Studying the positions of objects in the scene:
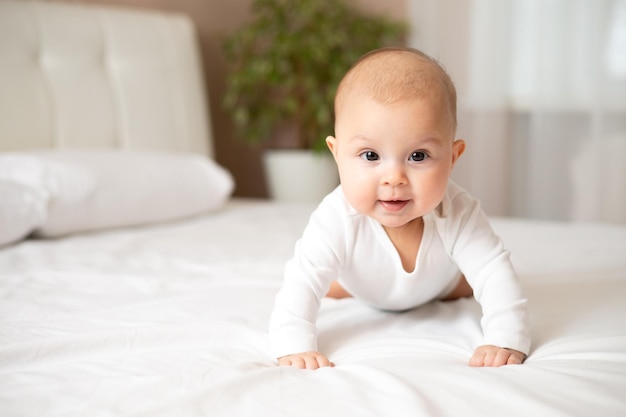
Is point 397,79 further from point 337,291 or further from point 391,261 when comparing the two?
point 337,291

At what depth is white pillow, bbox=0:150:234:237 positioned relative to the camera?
170cm

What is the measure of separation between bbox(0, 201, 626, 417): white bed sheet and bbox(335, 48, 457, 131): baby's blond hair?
0.36 metres

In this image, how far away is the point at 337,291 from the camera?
1.18 metres

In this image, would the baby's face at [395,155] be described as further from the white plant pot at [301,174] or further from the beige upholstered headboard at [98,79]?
the white plant pot at [301,174]

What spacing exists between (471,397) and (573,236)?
1.23 m

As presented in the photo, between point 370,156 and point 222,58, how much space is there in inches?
101

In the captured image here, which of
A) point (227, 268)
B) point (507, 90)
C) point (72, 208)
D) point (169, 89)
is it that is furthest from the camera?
point (507, 90)

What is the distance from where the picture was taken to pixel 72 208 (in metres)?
1.71

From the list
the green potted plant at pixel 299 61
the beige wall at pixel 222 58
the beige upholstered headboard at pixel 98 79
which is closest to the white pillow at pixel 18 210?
the beige upholstered headboard at pixel 98 79

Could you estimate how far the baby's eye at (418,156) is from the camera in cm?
85

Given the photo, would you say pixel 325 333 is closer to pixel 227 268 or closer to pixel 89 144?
pixel 227 268

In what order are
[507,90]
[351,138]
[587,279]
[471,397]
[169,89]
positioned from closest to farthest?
[471,397]
[351,138]
[587,279]
[169,89]
[507,90]

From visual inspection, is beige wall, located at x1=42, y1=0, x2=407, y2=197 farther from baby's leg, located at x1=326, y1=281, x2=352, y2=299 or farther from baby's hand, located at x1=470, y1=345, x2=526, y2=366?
baby's hand, located at x1=470, y1=345, x2=526, y2=366

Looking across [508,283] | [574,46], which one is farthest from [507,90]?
[508,283]
